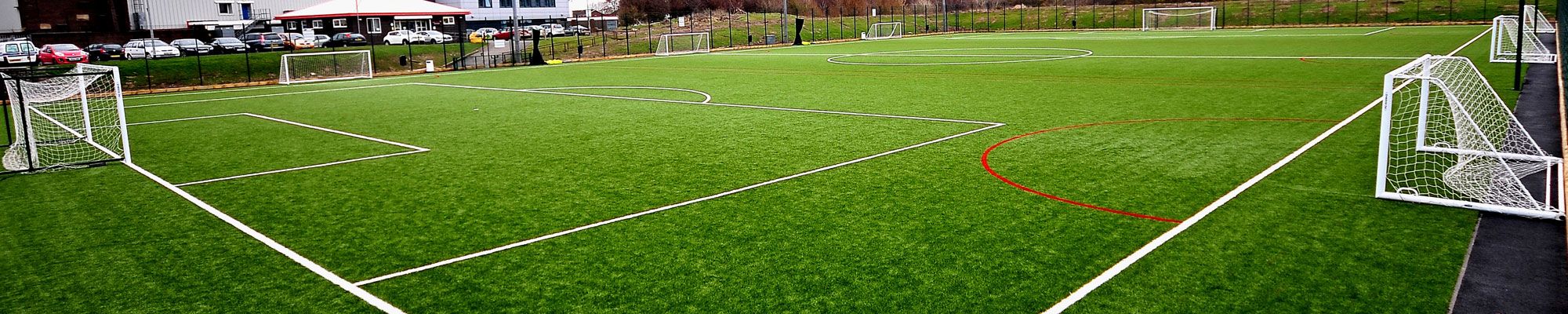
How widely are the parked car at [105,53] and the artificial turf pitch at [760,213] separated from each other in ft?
Result: 115

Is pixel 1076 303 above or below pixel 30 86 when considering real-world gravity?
below

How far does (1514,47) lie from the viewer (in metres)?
20.9

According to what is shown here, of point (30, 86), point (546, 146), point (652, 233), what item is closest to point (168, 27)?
point (30, 86)

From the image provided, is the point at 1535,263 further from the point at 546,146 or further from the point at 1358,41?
the point at 1358,41

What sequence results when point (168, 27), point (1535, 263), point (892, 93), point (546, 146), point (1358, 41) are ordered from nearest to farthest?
point (1535, 263) → point (546, 146) → point (892, 93) → point (1358, 41) → point (168, 27)

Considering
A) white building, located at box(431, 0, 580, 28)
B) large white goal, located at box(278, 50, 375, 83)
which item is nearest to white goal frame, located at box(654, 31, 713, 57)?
large white goal, located at box(278, 50, 375, 83)

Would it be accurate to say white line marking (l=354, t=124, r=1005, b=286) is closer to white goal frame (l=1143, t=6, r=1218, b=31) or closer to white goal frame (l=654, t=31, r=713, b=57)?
white goal frame (l=654, t=31, r=713, b=57)

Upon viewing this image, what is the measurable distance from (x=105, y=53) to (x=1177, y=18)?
5982 centimetres

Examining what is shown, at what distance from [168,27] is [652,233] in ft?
239

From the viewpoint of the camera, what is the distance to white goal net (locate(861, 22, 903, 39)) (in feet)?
168

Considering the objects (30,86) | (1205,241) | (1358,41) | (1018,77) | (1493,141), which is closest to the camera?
(1205,241)

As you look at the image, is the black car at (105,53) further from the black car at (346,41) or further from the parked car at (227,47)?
the black car at (346,41)

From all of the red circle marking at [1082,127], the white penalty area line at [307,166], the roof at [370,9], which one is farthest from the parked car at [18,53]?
the red circle marking at [1082,127]

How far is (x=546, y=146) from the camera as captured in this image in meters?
10.7
